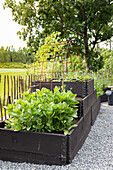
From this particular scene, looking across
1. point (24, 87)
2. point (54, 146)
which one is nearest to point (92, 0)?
point (24, 87)

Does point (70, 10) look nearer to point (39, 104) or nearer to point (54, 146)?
point (39, 104)

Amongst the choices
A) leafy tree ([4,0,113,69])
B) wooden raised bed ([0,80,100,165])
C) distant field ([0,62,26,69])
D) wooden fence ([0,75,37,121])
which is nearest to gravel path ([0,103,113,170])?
wooden raised bed ([0,80,100,165])

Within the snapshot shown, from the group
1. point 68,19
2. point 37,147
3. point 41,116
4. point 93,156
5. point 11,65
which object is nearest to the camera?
point 37,147

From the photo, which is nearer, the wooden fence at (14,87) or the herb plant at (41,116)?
the herb plant at (41,116)

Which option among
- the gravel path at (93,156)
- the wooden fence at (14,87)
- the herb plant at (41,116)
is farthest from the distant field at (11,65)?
the herb plant at (41,116)

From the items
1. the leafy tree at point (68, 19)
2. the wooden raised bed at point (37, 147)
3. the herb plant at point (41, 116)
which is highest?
the leafy tree at point (68, 19)

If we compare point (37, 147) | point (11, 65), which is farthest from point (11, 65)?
point (37, 147)

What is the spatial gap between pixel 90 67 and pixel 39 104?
5464 mm

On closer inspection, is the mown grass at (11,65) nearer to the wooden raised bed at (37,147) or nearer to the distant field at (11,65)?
the distant field at (11,65)

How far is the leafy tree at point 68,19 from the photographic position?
6734 mm

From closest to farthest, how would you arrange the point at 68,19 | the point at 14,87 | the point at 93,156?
the point at 93,156, the point at 14,87, the point at 68,19

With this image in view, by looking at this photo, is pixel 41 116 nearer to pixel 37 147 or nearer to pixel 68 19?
pixel 37 147

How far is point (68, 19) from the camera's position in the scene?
6844mm

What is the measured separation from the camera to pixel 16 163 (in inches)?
84.8
